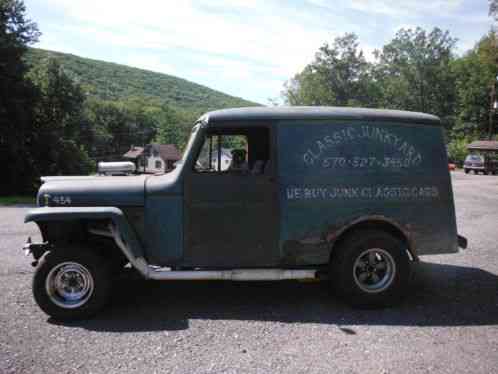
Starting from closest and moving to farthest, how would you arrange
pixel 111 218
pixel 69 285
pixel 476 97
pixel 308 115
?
pixel 111 218 → pixel 69 285 → pixel 308 115 → pixel 476 97

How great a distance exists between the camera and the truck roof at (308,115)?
4.95m

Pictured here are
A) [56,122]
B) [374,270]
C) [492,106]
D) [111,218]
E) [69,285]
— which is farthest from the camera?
[492,106]

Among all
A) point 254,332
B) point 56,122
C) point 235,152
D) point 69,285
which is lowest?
point 254,332

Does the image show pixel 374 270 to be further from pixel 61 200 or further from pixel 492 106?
pixel 492 106

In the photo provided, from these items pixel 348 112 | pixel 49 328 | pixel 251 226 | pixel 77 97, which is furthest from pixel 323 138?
pixel 77 97

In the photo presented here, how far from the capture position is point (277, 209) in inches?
193

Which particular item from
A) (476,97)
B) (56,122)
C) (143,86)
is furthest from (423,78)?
(143,86)

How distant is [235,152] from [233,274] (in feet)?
5.16

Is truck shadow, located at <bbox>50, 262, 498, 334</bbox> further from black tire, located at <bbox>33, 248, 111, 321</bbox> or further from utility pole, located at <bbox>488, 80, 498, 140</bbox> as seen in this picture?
utility pole, located at <bbox>488, 80, 498, 140</bbox>

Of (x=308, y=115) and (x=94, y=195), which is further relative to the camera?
(x=308, y=115)

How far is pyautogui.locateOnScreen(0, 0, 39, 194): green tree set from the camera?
2070 cm

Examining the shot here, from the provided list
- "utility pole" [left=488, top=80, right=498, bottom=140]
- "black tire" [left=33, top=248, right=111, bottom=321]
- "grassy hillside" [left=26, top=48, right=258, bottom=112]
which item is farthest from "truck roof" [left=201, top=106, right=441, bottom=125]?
Answer: "grassy hillside" [left=26, top=48, right=258, bottom=112]

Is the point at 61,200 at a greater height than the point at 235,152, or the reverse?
the point at 235,152

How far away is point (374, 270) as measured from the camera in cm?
512
